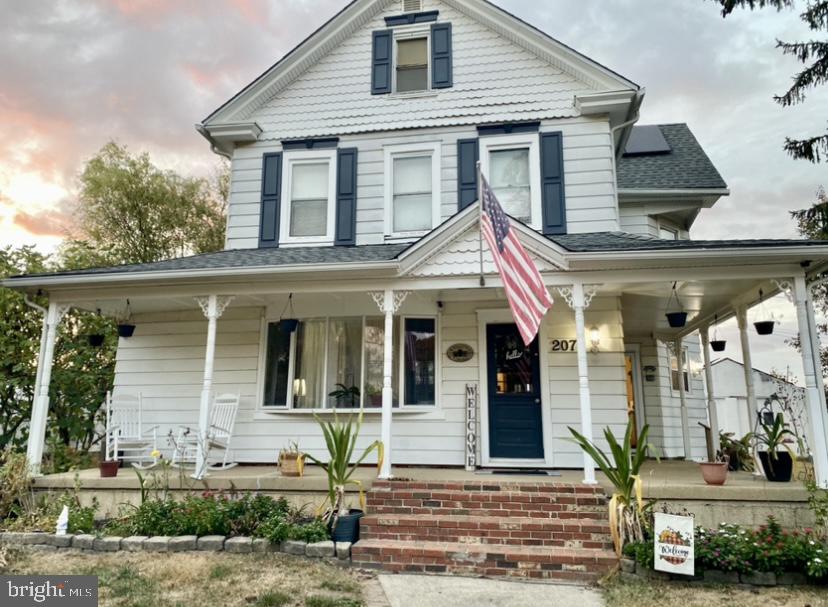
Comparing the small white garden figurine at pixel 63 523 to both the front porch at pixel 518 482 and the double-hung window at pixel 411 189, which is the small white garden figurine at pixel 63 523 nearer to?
the front porch at pixel 518 482

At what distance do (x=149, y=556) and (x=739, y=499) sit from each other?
6096mm

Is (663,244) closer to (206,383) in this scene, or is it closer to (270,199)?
(206,383)

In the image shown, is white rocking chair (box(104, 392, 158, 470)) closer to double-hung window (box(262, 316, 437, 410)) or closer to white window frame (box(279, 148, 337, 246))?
double-hung window (box(262, 316, 437, 410))

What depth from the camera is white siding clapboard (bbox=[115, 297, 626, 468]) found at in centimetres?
716

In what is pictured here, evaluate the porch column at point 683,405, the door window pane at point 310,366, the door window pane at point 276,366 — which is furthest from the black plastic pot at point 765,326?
the door window pane at point 276,366

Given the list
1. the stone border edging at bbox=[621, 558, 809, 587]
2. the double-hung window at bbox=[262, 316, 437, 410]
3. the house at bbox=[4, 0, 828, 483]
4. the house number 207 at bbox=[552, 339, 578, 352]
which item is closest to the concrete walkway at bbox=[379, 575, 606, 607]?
the stone border edging at bbox=[621, 558, 809, 587]

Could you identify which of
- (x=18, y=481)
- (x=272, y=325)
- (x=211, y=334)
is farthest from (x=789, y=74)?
(x=18, y=481)

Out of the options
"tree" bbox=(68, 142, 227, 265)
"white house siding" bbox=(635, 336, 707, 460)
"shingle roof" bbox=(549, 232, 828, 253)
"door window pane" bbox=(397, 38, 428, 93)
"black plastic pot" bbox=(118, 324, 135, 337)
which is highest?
"tree" bbox=(68, 142, 227, 265)

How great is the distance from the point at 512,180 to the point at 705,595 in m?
6.05

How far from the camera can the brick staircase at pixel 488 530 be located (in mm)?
4730

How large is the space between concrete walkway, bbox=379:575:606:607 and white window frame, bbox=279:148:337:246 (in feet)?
18.0

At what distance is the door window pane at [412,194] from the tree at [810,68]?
21.6ft

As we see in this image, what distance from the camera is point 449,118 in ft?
27.9

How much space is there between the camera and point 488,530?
514 cm
